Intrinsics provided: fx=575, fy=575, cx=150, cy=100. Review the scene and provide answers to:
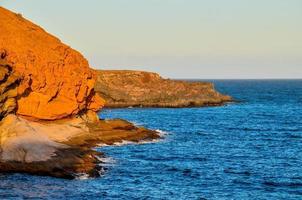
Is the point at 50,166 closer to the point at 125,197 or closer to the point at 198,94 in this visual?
the point at 125,197

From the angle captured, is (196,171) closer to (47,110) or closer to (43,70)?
(47,110)

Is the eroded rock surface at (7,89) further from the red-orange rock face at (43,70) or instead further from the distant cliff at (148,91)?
the distant cliff at (148,91)

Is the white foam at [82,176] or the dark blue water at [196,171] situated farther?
the white foam at [82,176]

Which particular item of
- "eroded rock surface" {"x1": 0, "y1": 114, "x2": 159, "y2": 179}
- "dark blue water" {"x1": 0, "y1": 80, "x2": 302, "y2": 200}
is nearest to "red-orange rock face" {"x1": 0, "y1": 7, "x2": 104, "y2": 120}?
"eroded rock surface" {"x1": 0, "y1": 114, "x2": 159, "y2": 179}

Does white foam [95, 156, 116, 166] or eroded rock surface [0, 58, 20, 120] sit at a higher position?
eroded rock surface [0, 58, 20, 120]

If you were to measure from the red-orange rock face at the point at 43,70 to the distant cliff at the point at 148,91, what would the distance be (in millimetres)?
73829

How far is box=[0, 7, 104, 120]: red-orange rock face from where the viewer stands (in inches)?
2640

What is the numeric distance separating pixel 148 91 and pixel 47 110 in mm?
92810

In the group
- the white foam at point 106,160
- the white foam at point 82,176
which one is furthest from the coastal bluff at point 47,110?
the white foam at point 106,160

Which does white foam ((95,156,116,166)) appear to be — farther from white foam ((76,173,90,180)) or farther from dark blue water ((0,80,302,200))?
white foam ((76,173,90,180))

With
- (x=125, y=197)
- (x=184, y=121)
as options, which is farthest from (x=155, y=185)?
(x=184, y=121)

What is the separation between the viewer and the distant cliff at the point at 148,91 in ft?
510

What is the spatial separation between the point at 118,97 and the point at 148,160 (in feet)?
314

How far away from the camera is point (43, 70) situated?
233 ft
